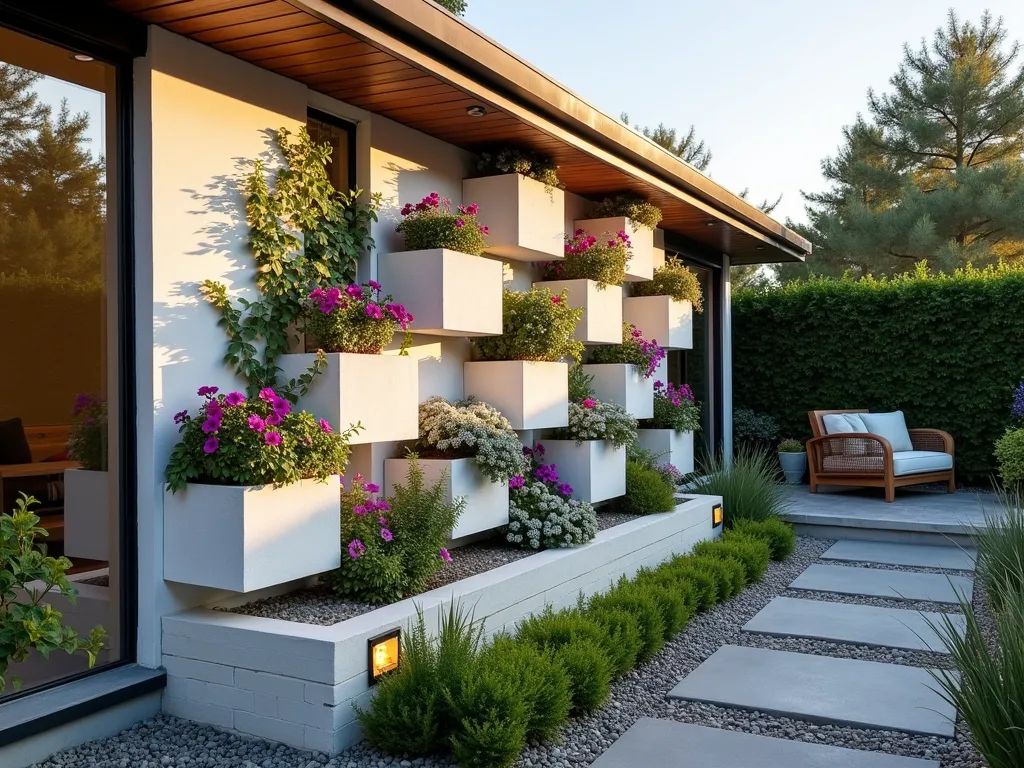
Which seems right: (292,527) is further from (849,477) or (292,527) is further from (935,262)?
(935,262)

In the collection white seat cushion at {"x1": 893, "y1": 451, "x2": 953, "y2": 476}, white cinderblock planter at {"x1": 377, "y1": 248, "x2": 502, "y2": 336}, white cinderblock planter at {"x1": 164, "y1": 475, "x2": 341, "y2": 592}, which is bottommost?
white seat cushion at {"x1": 893, "y1": 451, "x2": 953, "y2": 476}

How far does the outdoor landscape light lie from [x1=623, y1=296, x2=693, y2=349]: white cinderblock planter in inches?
174

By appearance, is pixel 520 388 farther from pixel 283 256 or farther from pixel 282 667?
pixel 282 667

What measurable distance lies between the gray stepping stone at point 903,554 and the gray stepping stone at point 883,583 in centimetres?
30

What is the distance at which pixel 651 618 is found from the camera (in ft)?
13.8

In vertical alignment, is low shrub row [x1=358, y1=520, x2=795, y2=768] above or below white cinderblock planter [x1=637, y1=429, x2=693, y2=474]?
below

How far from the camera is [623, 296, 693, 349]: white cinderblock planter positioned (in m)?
7.24

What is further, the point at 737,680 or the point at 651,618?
Answer: the point at 651,618

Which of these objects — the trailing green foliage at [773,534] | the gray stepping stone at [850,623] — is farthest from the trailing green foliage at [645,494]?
the gray stepping stone at [850,623]

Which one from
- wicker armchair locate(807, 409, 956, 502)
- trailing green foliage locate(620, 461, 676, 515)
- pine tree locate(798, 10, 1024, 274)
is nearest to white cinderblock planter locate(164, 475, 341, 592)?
trailing green foliage locate(620, 461, 676, 515)

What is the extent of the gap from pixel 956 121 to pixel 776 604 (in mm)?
16028

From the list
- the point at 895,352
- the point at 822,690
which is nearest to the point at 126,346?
the point at 822,690

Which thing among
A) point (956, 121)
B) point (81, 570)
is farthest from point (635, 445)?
point (956, 121)

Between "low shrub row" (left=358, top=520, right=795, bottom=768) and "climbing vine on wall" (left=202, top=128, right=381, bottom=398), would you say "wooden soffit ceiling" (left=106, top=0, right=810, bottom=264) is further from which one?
"low shrub row" (left=358, top=520, right=795, bottom=768)
